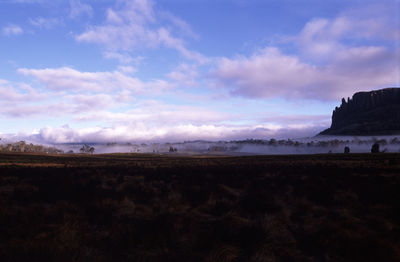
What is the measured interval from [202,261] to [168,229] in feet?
6.71

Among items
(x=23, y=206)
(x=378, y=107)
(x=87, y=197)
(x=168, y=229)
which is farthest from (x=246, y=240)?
(x=378, y=107)

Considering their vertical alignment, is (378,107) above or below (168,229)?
above

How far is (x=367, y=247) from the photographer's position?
19.8 ft

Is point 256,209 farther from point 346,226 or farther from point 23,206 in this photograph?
point 23,206

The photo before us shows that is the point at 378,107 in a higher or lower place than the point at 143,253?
higher

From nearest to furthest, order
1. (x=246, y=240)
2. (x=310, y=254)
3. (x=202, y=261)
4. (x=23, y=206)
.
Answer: (x=202, y=261) → (x=310, y=254) → (x=246, y=240) → (x=23, y=206)

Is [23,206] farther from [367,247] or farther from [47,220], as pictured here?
→ [367,247]

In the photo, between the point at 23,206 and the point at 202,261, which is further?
the point at 23,206

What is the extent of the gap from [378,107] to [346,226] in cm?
23610

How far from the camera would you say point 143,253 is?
18.1 feet

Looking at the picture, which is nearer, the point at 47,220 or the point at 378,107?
the point at 47,220

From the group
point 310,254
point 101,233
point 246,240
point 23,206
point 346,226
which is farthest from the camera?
point 23,206

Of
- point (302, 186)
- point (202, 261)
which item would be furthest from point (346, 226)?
point (302, 186)

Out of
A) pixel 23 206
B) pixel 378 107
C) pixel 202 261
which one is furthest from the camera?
pixel 378 107
